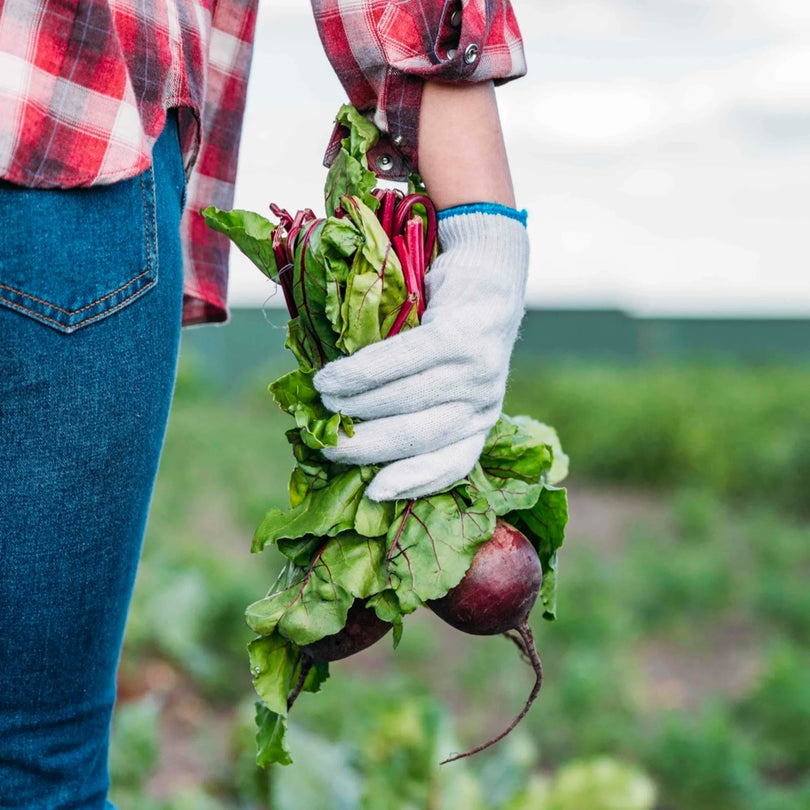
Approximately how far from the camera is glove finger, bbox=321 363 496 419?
1.33 metres

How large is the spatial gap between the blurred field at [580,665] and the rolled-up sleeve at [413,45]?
55 cm

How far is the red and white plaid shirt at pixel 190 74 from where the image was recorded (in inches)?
45.1

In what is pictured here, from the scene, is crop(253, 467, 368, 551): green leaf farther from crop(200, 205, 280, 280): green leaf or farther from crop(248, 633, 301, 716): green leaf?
crop(200, 205, 280, 280): green leaf

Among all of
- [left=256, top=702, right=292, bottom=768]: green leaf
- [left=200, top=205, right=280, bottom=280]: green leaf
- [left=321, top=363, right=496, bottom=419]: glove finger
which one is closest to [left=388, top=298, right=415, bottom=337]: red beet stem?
[left=321, top=363, right=496, bottom=419]: glove finger

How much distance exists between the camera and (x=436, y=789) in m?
2.80

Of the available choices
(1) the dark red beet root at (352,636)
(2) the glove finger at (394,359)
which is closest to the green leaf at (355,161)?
(2) the glove finger at (394,359)

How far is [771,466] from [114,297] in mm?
6074

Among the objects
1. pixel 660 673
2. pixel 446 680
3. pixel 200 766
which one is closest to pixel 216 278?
pixel 200 766

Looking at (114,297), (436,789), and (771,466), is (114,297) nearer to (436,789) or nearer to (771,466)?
(436,789)

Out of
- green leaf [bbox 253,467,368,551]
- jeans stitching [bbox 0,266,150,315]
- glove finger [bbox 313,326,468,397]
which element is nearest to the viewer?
jeans stitching [bbox 0,266,150,315]

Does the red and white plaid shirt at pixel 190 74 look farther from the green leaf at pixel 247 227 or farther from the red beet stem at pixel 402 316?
the red beet stem at pixel 402 316

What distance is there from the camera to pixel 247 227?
150cm

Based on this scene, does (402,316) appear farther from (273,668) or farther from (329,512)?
(273,668)

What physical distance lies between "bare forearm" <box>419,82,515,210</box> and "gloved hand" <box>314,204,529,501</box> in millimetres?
28
